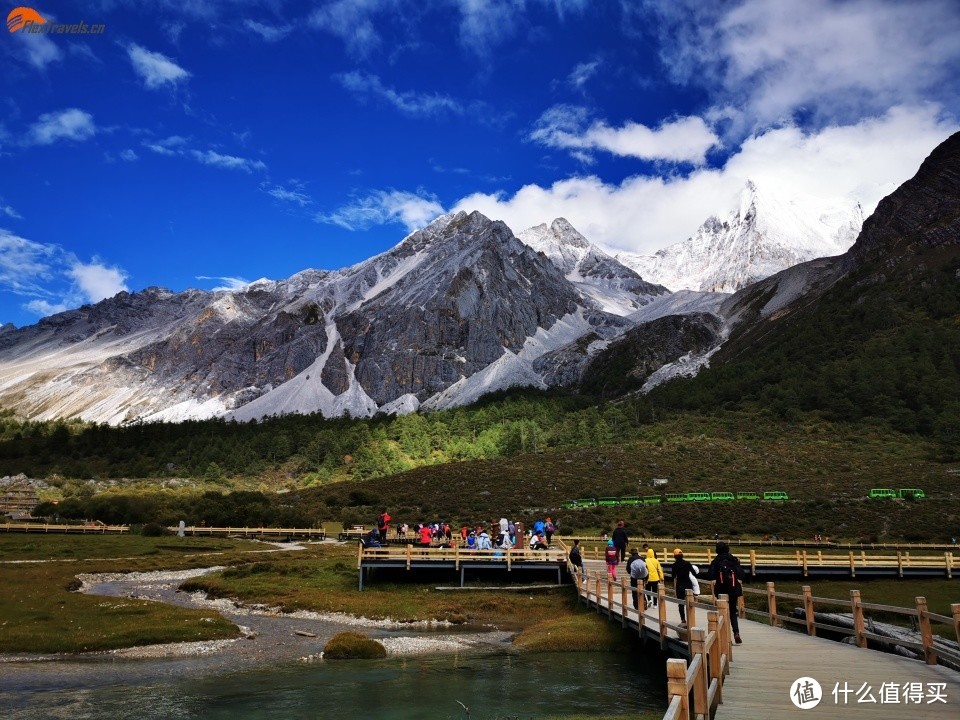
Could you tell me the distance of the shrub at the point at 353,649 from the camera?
2530 cm

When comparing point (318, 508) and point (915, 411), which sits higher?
point (915, 411)

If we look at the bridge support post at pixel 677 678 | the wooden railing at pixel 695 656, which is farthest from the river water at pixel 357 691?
the bridge support post at pixel 677 678

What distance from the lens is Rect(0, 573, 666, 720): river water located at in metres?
18.5

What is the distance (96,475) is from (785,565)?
147m

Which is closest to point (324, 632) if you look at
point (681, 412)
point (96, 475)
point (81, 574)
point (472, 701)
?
point (472, 701)

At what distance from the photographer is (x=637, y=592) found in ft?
78.9

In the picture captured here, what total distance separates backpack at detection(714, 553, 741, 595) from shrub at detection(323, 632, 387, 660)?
43.3 ft

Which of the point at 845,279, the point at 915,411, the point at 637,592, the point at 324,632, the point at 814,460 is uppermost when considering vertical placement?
the point at 845,279

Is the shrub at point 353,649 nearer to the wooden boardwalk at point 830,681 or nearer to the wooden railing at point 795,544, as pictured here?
the wooden boardwalk at point 830,681

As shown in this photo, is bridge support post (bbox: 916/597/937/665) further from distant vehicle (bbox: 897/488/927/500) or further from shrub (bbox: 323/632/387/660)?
distant vehicle (bbox: 897/488/927/500)

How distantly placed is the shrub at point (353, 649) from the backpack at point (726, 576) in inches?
520

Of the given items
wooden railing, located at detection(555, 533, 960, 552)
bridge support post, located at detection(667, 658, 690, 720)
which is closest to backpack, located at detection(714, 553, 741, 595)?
bridge support post, located at detection(667, 658, 690, 720)

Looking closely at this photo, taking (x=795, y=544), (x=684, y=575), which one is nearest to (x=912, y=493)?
(x=795, y=544)

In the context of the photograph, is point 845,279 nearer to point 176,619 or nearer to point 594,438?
point 594,438
